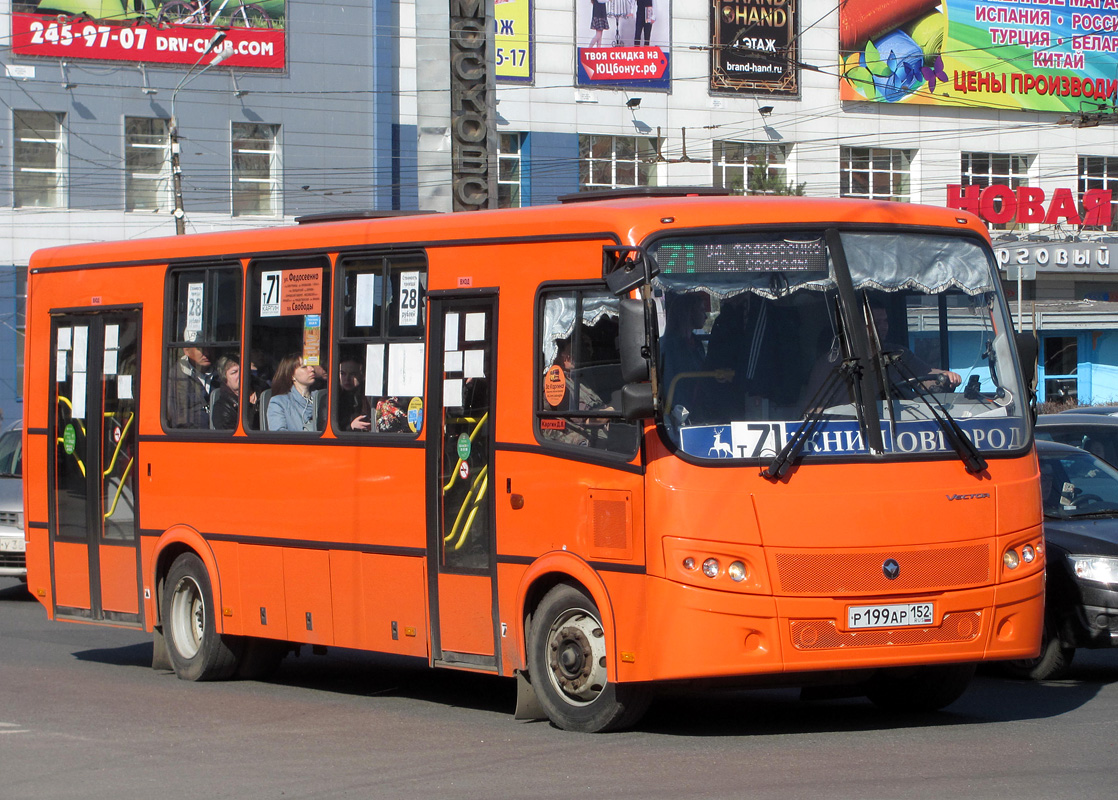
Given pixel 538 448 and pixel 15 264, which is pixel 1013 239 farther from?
pixel 538 448

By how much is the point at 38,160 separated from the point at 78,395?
32847mm

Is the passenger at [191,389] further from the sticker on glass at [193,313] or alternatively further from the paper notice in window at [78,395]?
the paper notice in window at [78,395]

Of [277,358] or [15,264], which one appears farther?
[15,264]

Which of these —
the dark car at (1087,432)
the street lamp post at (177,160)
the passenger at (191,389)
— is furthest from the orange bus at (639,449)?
the street lamp post at (177,160)

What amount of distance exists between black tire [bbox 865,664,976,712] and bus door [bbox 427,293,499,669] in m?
2.21

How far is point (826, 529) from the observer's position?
8.02 meters

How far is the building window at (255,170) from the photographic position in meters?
45.5

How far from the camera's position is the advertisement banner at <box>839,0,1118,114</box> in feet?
176

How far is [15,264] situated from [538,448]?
1463 inches

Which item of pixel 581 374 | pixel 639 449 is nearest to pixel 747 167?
pixel 581 374

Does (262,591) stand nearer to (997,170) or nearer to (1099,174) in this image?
(997,170)

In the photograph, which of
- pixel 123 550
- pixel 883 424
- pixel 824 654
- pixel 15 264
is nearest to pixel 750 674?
pixel 824 654

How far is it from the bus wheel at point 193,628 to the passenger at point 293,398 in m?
1.38

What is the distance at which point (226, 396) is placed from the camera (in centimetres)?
1113
